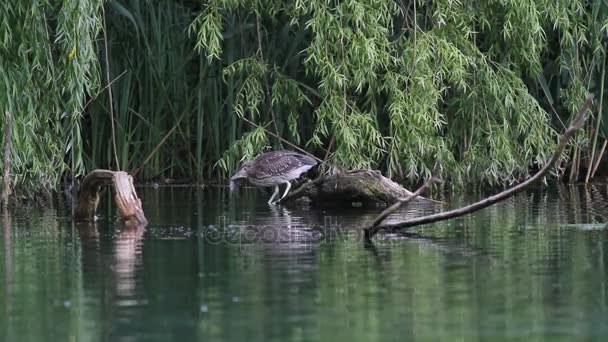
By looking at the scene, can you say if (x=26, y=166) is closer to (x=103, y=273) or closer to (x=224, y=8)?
(x=224, y=8)

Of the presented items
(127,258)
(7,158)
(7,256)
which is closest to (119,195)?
(7,158)

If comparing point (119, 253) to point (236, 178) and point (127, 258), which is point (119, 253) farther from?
point (236, 178)

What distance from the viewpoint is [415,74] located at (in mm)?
16391

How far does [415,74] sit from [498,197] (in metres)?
6.15

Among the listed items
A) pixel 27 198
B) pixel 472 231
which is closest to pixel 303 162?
pixel 27 198

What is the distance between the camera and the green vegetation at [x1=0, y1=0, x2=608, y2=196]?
14.6 m

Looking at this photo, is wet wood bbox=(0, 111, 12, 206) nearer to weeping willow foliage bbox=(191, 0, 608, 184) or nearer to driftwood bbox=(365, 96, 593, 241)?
weeping willow foliage bbox=(191, 0, 608, 184)

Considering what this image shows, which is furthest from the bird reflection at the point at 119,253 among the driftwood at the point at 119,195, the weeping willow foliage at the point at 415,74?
the weeping willow foliage at the point at 415,74

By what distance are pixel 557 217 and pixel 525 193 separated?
12.7ft

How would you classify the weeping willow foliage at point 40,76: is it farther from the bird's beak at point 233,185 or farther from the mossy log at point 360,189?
the mossy log at point 360,189

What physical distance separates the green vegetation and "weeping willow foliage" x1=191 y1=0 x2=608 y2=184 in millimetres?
27

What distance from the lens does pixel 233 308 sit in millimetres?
8180

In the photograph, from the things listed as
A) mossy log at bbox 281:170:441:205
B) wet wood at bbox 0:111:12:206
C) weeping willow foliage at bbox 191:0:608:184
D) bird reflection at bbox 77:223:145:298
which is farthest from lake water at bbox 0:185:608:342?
weeping willow foliage at bbox 191:0:608:184

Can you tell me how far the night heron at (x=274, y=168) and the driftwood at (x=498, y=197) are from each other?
4080 mm
